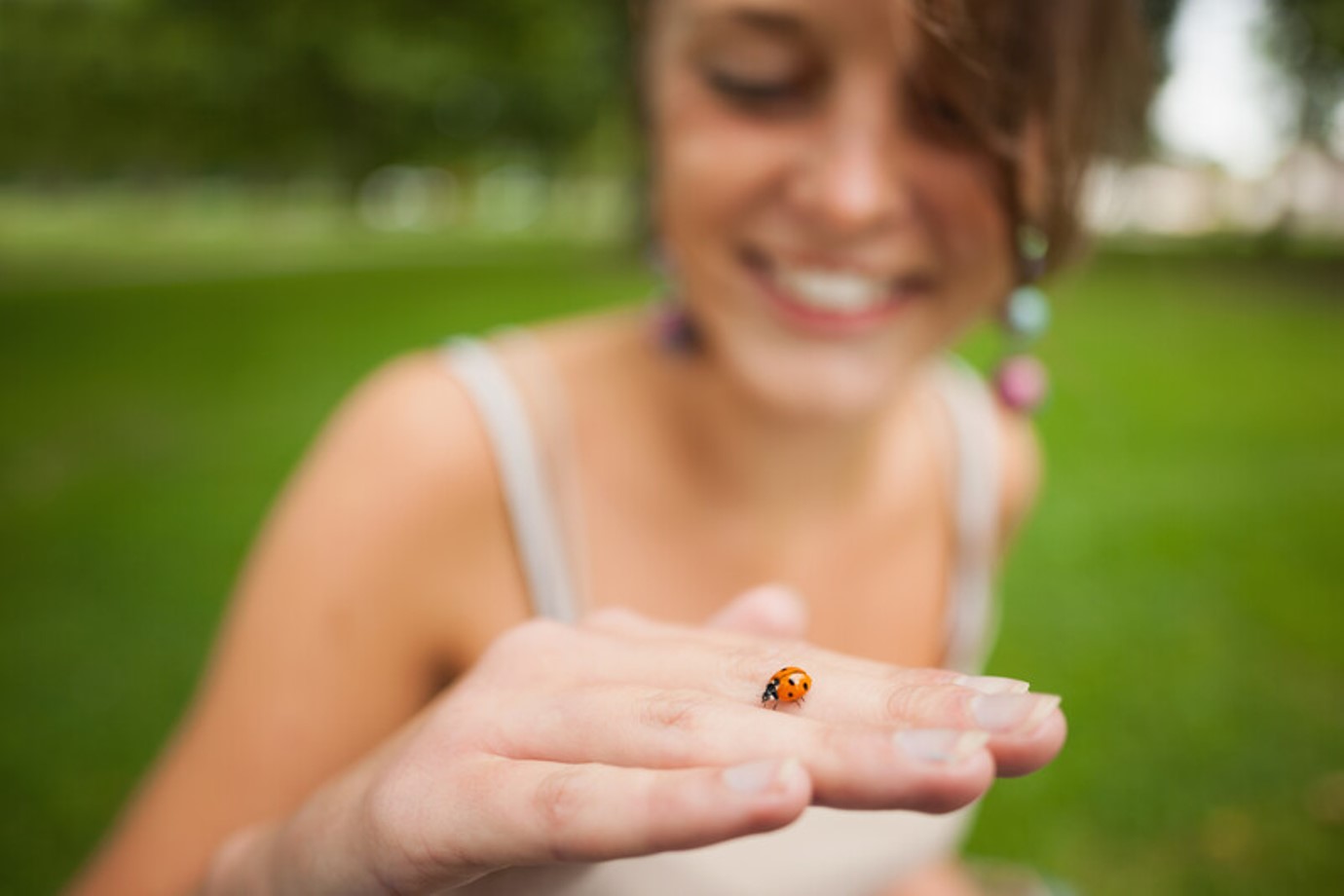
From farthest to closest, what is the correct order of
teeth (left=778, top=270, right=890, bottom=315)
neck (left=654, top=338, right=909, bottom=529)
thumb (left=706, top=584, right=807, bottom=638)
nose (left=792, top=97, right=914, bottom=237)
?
1. neck (left=654, top=338, right=909, bottom=529)
2. teeth (left=778, top=270, right=890, bottom=315)
3. nose (left=792, top=97, right=914, bottom=237)
4. thumb (left=706, top=584, right=807, bottom=638)

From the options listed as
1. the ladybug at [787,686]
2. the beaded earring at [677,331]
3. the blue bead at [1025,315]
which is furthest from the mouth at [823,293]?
the ladybug at [787,686]

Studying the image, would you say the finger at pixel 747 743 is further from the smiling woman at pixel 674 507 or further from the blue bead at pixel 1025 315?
the blue bead at pixel 1025 315

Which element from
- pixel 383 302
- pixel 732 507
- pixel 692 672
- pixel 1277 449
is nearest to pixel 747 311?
pixel 732 507

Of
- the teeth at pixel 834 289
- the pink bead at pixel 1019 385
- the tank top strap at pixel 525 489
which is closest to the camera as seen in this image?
the teeth at pixel 834 289

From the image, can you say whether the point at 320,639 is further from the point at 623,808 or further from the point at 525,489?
the point at 623,808

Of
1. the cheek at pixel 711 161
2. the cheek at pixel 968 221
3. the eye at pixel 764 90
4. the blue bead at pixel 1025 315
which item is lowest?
the blue bead at pixel 1025 315

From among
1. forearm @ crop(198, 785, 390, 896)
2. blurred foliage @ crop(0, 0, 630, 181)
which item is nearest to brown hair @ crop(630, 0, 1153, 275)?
forearm @ crop(198, 785, 390, 896)

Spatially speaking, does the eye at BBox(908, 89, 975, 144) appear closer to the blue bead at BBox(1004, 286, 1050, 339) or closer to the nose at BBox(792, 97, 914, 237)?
the nose at BBox(792, 97, 914, 237)
